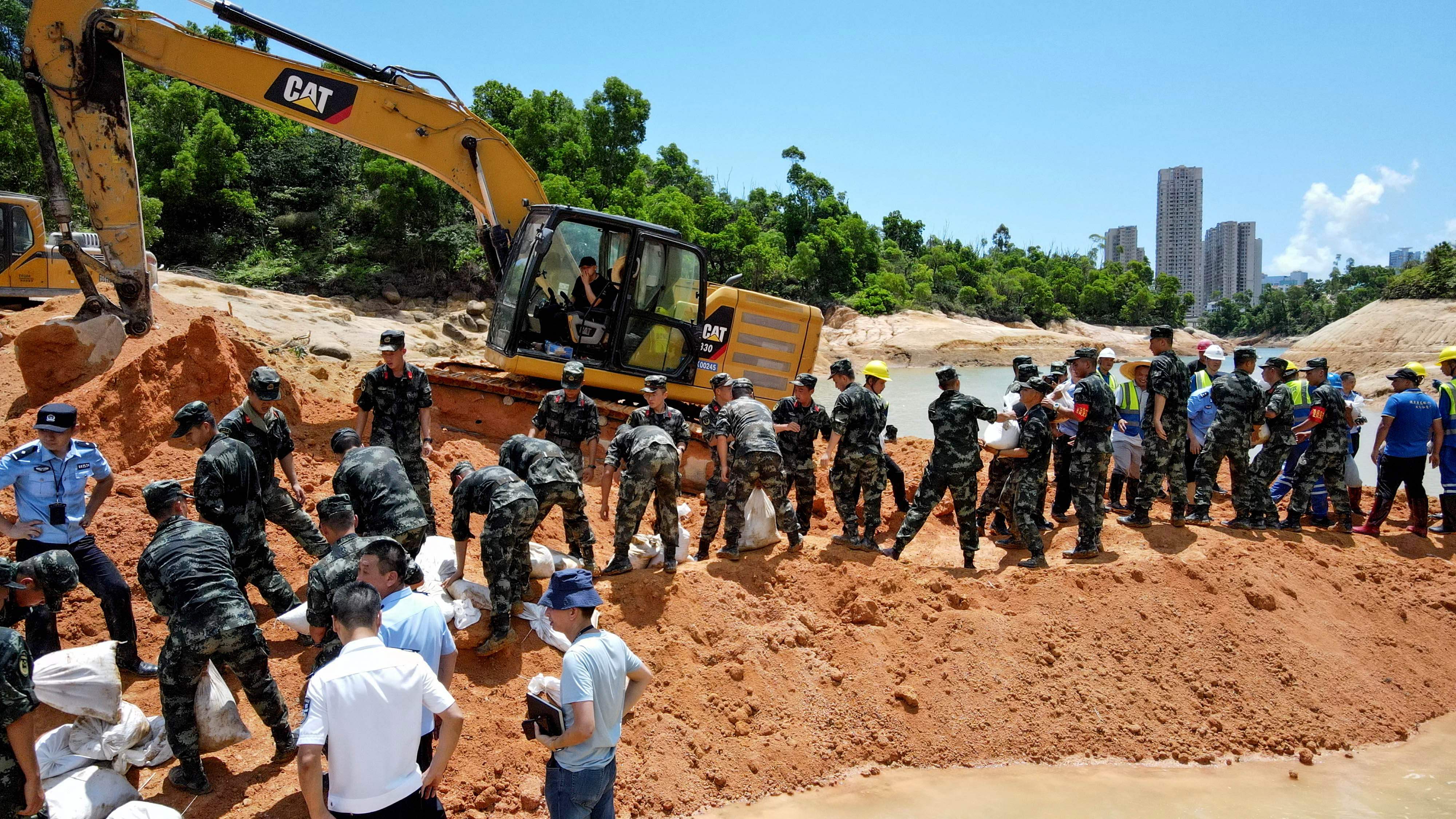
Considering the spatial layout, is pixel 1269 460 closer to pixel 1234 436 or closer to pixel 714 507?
pixel 1234 436

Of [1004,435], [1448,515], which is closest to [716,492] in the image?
[1004,435]

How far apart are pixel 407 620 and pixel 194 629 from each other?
1316mm

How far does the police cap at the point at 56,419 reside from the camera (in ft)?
18.5

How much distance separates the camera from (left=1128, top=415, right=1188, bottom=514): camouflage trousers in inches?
348

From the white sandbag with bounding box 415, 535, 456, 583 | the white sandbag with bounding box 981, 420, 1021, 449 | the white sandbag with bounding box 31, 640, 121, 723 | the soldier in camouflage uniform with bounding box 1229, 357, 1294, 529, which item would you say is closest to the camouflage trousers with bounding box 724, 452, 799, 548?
the white sandbag with bounding box 981, 420, 1021, 449

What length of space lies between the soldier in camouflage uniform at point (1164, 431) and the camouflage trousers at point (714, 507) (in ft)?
13.6

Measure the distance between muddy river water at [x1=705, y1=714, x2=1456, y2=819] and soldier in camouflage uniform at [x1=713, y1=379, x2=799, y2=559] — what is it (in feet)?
7.22

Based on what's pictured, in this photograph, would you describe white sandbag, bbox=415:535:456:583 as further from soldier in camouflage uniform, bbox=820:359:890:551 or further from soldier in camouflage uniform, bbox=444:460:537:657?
soldier in camouflage uniform, bbox=820:359:890:551

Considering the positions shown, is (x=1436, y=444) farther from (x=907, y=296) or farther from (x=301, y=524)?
(x=907, y=296)

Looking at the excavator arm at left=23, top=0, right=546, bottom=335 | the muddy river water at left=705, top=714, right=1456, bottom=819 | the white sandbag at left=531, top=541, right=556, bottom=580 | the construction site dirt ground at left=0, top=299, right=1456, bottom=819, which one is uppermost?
the excavator arm at left=23, top=0, right=546, bottom=335

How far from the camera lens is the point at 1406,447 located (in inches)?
361

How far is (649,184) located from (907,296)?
1227 cm

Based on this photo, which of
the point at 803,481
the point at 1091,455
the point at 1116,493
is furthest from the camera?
the point at 1116,493

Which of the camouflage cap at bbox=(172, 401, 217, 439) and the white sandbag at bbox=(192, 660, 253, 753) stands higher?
the camouflage cap at bbox=(172, 401, 217, 439)
